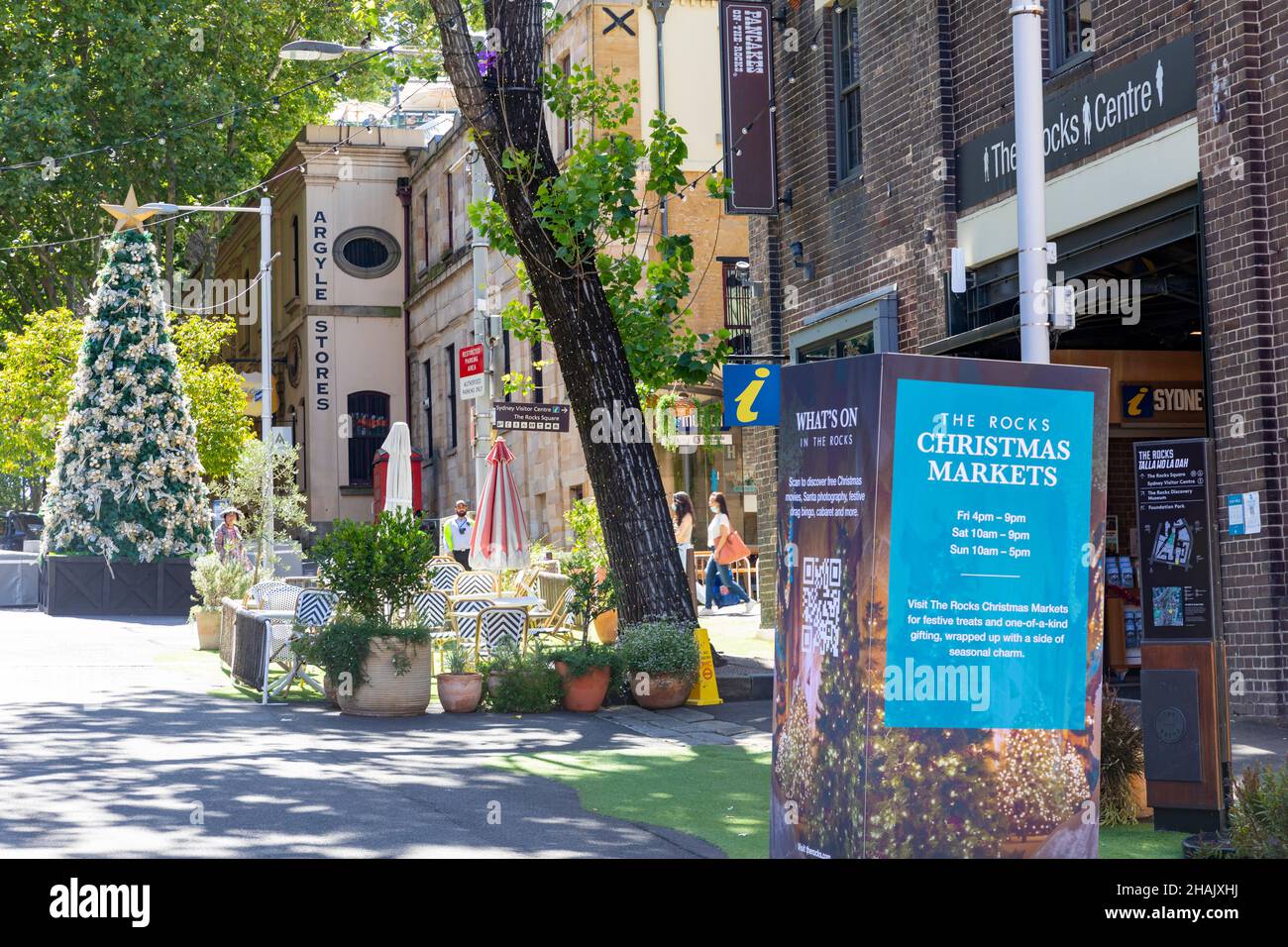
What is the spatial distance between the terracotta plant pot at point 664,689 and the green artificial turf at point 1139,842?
6.38 metres

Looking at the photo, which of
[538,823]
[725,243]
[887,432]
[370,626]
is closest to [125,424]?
[725,243]

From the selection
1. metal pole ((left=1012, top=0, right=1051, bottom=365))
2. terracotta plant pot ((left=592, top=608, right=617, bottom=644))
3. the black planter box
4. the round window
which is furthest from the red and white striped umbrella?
the round window

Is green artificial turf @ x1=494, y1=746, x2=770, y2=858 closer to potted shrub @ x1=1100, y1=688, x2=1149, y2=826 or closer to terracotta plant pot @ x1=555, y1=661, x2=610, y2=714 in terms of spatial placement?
potted shrub @ x1=1100, y1=688, x2=1149, y2=826

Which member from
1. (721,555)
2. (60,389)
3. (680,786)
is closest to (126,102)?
(60,389)

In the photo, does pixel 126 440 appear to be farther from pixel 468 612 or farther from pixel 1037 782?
pixel 1037 782

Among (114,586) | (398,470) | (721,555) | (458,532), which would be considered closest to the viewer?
(721,555)

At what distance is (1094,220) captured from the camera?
46.7 ft

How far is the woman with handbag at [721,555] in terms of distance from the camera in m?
25.0

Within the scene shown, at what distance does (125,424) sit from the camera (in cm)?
2919

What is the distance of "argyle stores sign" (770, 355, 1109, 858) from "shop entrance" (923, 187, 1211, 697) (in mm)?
7963

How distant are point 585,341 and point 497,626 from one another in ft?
9.82

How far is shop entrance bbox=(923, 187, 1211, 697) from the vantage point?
1446 centimetres

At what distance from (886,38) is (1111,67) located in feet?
14.8

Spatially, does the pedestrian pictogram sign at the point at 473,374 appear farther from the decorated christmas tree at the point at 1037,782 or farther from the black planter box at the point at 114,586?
the decorated christmas tree at the point at 1037,782
